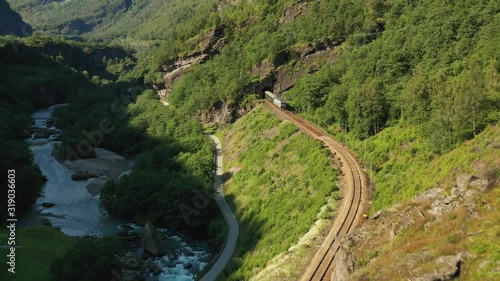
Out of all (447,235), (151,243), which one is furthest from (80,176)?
(447,235)

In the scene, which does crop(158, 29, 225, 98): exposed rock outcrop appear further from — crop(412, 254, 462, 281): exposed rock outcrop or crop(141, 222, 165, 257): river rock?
crop(412, 254, 462, 281): exposed rock outcrop

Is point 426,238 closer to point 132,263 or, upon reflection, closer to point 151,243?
point 132,263

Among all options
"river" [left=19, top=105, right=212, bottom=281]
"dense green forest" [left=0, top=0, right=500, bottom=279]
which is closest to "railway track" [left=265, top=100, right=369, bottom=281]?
"dense green forest" [left=0, top=0, right=500, bottom=279]

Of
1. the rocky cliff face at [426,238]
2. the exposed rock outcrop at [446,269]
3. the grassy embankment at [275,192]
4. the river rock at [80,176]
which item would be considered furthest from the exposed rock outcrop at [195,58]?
the exposed rock outcrop at [446,269]

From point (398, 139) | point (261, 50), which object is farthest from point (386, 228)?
point (261, 50)

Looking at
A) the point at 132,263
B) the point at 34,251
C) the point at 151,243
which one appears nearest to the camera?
the point at 34,251

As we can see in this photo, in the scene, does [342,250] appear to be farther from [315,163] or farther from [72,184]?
[72,184]

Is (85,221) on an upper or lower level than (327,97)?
lower
